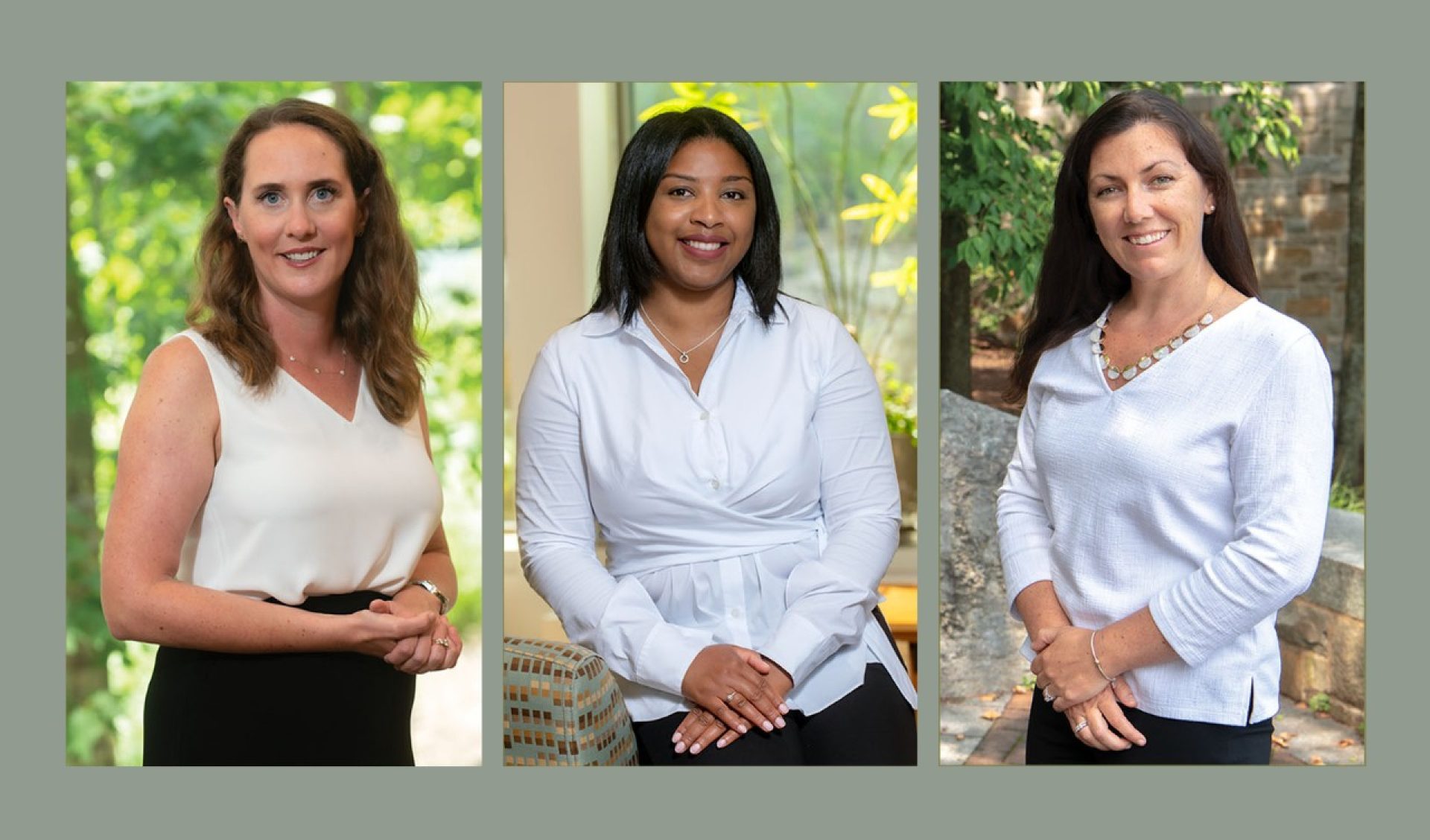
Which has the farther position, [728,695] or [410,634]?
[410,634]

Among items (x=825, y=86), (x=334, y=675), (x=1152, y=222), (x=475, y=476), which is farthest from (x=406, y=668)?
(x=1152, y=222)

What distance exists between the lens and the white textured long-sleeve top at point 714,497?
372 cm

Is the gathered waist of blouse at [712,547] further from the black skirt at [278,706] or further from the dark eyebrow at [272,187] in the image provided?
the dark eyebrow at [272,187]

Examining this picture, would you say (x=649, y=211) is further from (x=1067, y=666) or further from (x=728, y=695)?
(x=1067, y=666)

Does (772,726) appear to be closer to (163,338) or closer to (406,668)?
(406,668)

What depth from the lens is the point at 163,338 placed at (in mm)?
3758

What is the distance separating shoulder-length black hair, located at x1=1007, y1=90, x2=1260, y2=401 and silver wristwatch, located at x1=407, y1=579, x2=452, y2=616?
1.42 metres

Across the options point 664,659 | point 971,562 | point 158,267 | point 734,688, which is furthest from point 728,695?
point 158,267

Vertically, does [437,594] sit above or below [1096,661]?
above

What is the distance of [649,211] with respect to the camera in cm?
372

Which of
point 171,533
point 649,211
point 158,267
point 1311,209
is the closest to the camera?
point 171,533

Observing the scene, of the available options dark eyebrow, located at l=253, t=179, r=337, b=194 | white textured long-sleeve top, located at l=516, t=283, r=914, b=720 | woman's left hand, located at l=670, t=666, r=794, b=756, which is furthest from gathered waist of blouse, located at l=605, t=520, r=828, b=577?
dark eyebrow, located at l=253, t=179, r=337, b=194

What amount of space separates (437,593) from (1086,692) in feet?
4.95

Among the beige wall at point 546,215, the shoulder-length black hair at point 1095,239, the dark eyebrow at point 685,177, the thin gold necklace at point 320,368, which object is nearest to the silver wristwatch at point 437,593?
the beige wall at point 546,215
